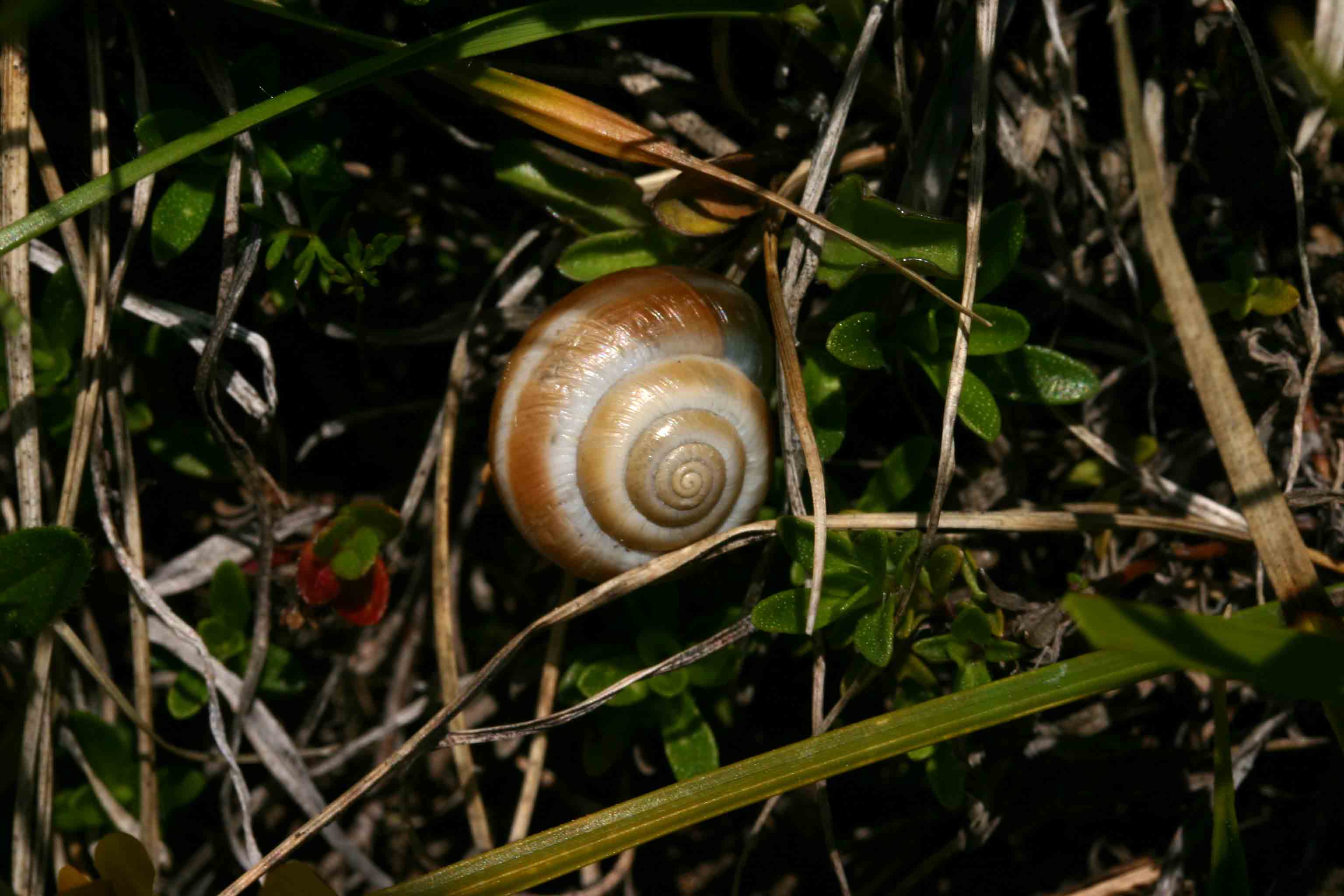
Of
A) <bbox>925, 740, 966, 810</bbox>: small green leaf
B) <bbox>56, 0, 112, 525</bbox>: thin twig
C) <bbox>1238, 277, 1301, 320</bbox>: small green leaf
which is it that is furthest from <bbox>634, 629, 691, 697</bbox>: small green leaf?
<bbox>1238, 277, 1301, 320</bbox>: small green leaf

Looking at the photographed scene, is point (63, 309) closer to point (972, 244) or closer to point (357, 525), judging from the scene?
point (357, 525)

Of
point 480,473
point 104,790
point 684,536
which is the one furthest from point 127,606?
point 684,536

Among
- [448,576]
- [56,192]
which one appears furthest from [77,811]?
[56,192]

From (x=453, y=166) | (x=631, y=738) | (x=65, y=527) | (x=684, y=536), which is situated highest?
(x=453, y=166)

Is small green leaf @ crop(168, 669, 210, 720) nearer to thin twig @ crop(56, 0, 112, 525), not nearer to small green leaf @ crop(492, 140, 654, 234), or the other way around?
thin twig @ crop(56, 0, 112, 525)

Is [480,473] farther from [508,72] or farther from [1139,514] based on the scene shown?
[1139,514]

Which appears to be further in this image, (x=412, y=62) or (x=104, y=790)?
(x=104, y=790)

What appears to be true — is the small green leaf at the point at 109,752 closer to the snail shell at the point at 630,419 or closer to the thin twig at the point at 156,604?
the thin twig at the point at 156,604
